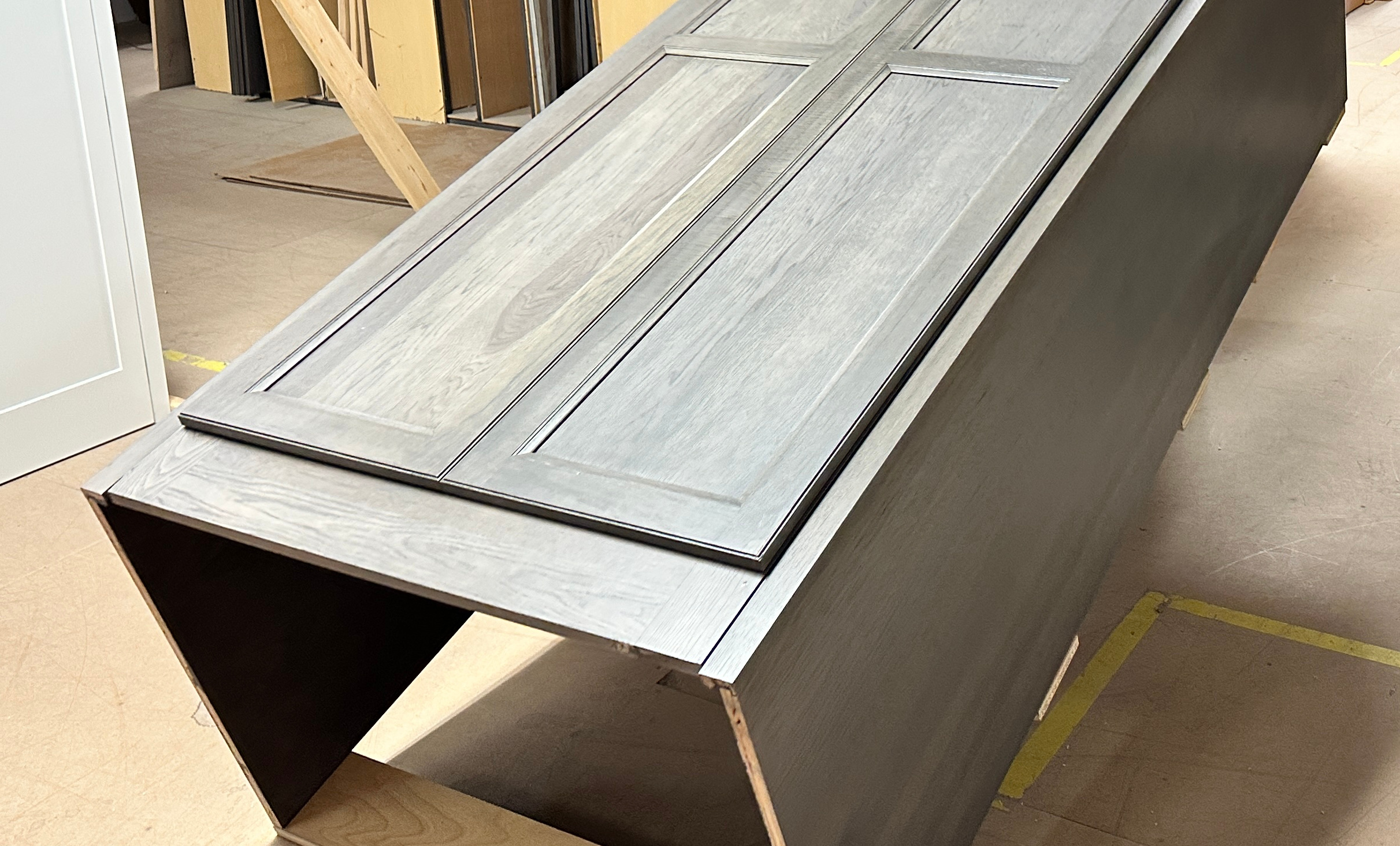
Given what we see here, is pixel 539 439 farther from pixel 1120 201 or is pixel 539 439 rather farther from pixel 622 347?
pixel 1120 201

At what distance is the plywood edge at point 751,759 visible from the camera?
3.77ft

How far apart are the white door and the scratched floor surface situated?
241 cm

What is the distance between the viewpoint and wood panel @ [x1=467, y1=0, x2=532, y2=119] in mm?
5926

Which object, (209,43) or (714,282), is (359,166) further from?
(714,282)

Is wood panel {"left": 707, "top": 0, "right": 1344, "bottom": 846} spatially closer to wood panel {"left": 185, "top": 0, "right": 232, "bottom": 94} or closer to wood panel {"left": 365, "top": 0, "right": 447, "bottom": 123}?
wood panel {"left": 365, "top": 0, "right": 447, "bottom": 123}

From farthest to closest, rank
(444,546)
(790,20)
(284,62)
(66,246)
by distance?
(284,62), (66,246), (790,20), (444,546)

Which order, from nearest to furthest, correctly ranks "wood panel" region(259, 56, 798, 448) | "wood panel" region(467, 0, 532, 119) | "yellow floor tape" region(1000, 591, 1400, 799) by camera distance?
"wood panel" region(259, 56, 798, 448)
"yellow floor tape" region(1000, 591, 1400, 799)
"wood panel" region(467, 0, 532, 119)

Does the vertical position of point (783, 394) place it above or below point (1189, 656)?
above

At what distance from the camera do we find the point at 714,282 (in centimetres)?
163

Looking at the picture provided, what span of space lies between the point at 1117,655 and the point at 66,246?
2.52 meters

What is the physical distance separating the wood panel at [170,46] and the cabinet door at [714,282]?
5.77m

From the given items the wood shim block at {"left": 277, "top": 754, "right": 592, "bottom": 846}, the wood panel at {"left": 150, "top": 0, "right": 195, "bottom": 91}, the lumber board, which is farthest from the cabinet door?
the wood panel at {"left": 150, "top": 0, "right": 195, "bottom": 91}

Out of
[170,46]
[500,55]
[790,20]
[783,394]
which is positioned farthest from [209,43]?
[783,394]

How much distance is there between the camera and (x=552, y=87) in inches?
218
